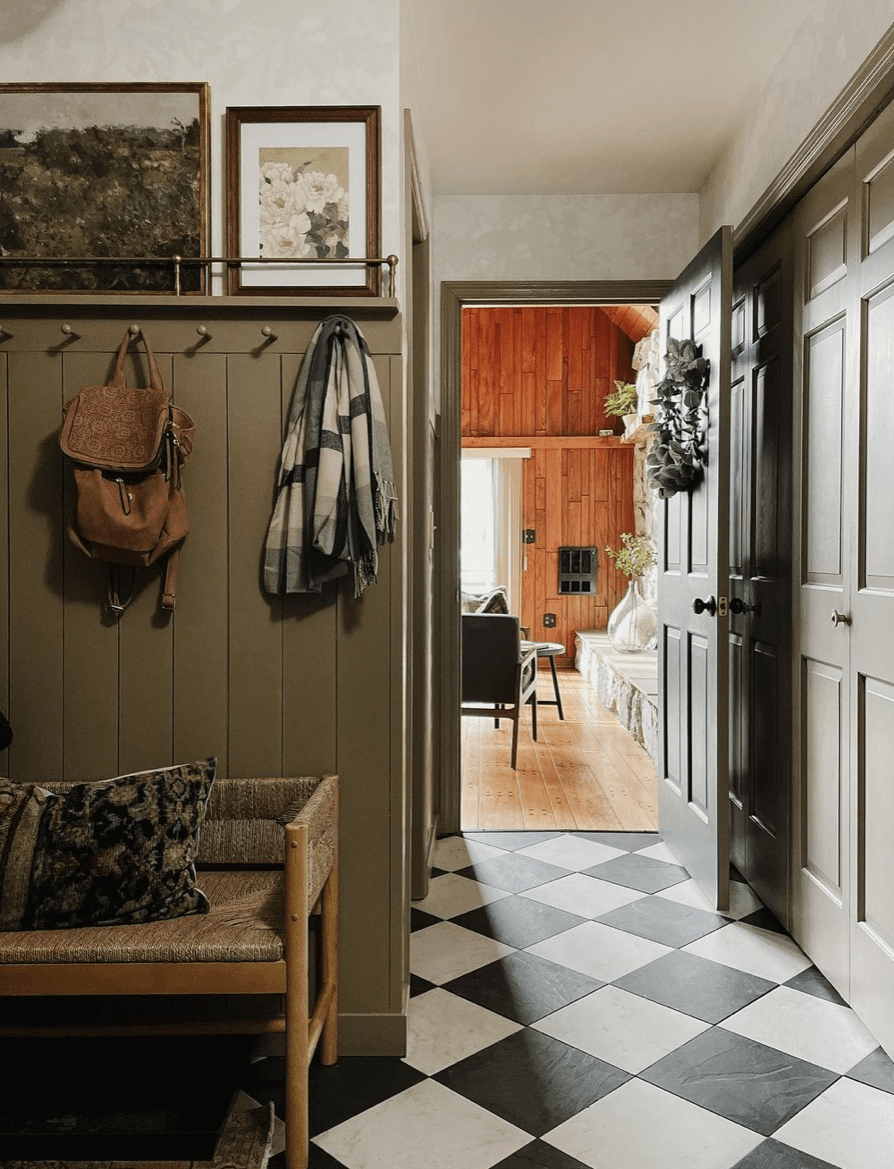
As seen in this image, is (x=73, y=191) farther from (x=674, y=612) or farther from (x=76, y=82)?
(x=674, y=612)

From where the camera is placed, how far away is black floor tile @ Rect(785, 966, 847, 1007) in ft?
7.74

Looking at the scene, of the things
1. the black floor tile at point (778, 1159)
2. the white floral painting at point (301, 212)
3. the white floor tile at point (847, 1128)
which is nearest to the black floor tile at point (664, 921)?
the white floor tile at point (847, 1128)

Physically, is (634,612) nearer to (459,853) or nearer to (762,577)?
(459,853)

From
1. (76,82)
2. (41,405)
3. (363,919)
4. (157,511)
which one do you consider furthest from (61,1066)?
(76,82)

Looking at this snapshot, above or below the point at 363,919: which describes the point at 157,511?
above

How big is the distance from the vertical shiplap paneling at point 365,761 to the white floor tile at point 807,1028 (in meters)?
0.90

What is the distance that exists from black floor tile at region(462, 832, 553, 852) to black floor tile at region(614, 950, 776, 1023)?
1083 mm

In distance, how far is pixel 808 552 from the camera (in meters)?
2.61

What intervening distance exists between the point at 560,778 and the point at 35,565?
3203mm

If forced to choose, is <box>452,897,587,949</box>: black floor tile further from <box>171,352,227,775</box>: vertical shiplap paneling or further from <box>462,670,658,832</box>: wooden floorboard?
<box>171,352,227,775</box>: vertical shiplap paneling

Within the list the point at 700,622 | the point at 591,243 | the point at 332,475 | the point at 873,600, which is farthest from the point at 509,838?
the point at 591,243

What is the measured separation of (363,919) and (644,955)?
37.3 inches

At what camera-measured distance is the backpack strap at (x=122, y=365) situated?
1992mm

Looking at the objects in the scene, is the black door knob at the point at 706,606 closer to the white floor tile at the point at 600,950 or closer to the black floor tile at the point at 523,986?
the white floor tile at the point at 600,950
